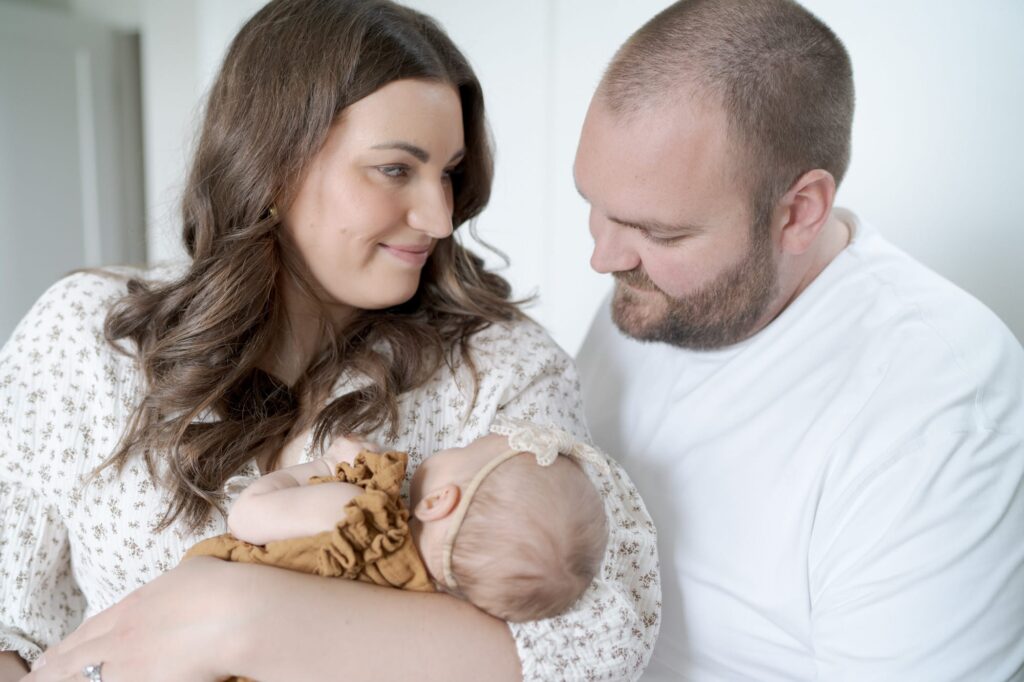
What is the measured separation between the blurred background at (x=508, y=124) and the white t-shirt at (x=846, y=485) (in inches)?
21.5

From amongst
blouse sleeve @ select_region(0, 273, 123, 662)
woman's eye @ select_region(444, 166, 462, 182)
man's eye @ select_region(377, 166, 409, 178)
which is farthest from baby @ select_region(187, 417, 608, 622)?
woman's eye @ select_region(444, 166, 462, 182)

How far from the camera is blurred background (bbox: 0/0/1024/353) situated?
2.17 metres

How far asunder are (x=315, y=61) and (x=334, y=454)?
0.70 metres

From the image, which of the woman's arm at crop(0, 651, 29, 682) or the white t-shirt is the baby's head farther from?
the woman's arm at crop(0, 651, 29, 682)

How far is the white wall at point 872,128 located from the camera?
2031 millimetres

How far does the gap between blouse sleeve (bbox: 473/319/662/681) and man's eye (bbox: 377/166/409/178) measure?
0.39 m

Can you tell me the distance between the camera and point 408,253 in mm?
1714

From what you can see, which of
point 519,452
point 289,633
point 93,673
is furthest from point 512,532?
point 93,673

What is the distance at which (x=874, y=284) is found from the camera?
5.44 ft

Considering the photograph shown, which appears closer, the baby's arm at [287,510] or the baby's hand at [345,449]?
the baby's arm at [287,510]

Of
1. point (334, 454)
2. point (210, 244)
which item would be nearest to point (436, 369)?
point (334, 454)

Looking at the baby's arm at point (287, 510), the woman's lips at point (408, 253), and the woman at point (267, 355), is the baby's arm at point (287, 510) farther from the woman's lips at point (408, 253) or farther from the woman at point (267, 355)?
the woman's lips at point (408, 253)

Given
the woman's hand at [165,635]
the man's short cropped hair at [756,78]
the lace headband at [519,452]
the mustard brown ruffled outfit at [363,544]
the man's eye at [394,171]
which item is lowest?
the woman's hand at [165,635]

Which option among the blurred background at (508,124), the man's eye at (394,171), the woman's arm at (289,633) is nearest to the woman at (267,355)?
the man's eye at (394,171)
